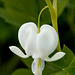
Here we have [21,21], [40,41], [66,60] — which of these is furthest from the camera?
[21,21]

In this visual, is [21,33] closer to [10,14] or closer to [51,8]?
[51,8]

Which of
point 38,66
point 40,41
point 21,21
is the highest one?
point 40,41

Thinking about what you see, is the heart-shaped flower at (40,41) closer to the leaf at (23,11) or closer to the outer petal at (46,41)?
the outer petal at (46,41)

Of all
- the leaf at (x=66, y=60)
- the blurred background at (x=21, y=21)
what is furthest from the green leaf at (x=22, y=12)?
the leaf at (x=66, y=60)

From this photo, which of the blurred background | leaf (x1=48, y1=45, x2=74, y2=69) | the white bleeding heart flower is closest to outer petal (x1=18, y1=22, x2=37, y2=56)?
the white bleeding heart flower

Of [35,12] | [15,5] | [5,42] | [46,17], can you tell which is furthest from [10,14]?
[5,42]

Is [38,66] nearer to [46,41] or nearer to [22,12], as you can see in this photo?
→ [46,41]

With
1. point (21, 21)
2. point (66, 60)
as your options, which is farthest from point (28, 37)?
point (21, 21)
